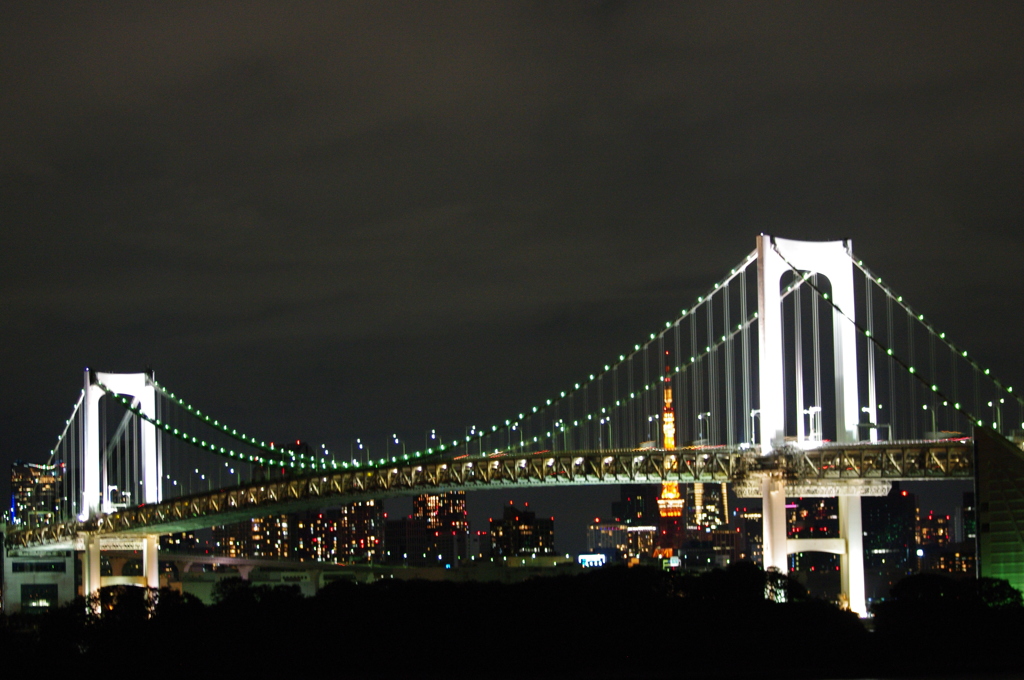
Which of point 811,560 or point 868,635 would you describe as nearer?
point 868,635

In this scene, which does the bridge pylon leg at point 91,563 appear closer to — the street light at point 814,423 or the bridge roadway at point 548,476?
the bridge roadway at point 548,476

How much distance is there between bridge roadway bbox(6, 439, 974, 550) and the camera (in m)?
55.0

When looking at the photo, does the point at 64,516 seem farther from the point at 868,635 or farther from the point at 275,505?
the point at 868,635

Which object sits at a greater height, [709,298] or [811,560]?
[709,298]

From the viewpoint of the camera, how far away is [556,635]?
50.0 meters

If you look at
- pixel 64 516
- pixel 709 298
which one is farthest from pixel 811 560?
pixel 709 298

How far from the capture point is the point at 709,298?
62719 millimetres

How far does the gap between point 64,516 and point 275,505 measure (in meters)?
18.1

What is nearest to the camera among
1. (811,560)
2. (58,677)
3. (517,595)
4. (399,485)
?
(58,677)

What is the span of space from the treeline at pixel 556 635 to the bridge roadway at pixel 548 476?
12.2 feet

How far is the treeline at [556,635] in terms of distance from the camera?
47.9 m

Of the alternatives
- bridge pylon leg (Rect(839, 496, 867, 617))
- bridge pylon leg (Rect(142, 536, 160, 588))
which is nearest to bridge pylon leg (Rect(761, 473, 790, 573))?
bridge pylon leg (Rect(839, 496, 867, 617))

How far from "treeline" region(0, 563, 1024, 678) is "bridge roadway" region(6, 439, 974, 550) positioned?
12.2ft

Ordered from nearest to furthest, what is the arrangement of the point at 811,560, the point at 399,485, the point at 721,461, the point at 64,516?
the point at 721,461 → the point at 399,485 → the point at 64,516 → the point at 811,560
